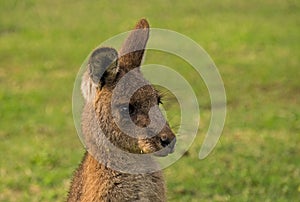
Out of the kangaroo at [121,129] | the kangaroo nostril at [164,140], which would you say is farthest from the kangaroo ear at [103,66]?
the kangaroo nostril at [164,140]

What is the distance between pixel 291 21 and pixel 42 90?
6633mm

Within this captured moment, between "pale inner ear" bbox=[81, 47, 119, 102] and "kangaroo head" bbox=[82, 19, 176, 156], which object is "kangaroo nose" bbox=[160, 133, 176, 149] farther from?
"pale inner ear" bbox=[81, 47, 119, 102]

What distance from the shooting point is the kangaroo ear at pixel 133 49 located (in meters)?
5.12

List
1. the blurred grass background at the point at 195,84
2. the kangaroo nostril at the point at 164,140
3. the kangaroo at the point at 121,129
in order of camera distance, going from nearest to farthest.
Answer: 1. the kangaroo nostril at the point at 164,140
2. the kangaroo at the point at 121,129
3. the blurred grass background at the point at 195,84

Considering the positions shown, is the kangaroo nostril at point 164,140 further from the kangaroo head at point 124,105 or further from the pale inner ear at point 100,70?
the pale inner ear at point 100,70

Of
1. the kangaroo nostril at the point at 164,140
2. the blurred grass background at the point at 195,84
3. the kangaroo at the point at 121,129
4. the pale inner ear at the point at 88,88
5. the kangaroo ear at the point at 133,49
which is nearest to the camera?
the kangaroo nostril at the point at 164,140

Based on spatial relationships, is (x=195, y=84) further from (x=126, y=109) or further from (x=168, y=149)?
(x=168, y=149)

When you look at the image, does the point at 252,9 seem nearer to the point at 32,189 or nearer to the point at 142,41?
the point at 32,189

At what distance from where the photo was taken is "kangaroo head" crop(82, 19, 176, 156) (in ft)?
15.9

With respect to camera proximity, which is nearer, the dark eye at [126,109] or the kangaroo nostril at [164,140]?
the kangaroo nostril at [164,140]

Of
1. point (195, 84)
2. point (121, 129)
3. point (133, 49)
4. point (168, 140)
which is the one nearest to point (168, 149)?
point (168, 140)

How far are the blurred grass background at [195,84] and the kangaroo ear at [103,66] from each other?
9.35ft

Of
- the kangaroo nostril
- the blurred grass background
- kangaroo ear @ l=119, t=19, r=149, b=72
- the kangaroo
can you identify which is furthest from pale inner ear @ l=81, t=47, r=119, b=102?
the blurred grass background

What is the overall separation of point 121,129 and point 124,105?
143mm
